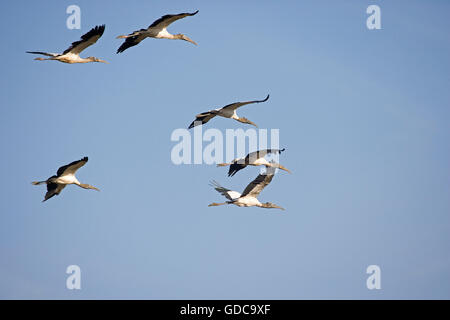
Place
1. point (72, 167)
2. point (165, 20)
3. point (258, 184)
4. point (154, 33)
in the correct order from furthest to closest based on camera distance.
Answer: point (154, 33)
point (165, 20)
point (258, 184)
point (72, 167)

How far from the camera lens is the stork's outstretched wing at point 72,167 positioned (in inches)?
1701

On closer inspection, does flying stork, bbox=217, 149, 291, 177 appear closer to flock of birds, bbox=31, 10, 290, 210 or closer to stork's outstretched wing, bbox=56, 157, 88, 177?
flock of birds, bbox=31, 10, 290, 210

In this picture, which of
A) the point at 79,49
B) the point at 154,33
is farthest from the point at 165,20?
the point at 79,49

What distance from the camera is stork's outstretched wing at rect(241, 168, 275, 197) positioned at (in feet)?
144

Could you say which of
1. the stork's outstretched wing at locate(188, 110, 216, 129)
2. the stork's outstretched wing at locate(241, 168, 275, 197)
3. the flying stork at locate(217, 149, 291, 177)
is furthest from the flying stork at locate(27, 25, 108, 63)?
the stork's outstretched wing at locate(241, 168, 275, 197)

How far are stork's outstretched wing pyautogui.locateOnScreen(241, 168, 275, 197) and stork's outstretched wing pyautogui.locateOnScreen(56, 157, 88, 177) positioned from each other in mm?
6992

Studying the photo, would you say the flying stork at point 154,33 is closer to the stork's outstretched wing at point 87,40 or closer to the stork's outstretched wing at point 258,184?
the stork's outstretched wing at point 87,40

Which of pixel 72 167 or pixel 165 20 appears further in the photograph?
pixel 165 20

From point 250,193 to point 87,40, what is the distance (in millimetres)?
9654

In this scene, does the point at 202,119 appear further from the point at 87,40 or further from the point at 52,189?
the point at 52,189

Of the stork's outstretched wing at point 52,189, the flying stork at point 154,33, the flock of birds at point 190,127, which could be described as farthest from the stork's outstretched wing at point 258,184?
the stork's outstretched wing at point 52,189

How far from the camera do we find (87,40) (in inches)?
1768

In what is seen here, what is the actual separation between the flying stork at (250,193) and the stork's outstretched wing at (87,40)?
813cm
